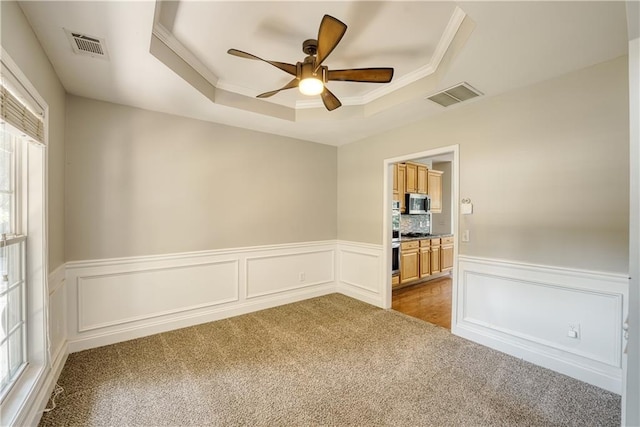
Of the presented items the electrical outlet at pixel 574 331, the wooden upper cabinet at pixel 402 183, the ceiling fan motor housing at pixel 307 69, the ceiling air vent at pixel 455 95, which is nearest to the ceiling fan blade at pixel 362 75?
the ceiling fan motor housing at pixel 307 69

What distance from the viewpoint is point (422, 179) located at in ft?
19.1

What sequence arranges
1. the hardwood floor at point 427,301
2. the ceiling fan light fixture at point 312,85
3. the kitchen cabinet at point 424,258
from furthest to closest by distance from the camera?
1. the kitchen cabinet at point 424,258
2. the hardwood floor at point 427,301
3. the ceiling fan light fixture at point 312,85

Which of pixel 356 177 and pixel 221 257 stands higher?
pixel 356 177

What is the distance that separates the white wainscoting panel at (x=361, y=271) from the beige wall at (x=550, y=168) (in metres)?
1.32

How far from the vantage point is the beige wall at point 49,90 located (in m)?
1.53

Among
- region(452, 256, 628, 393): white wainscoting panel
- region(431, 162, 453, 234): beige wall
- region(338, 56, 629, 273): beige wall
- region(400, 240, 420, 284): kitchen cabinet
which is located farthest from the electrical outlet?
region(431, 162, 453, 234): beige wall

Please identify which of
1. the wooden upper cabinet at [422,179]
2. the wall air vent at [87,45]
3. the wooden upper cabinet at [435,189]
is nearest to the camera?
the wall air vent at [87,45]

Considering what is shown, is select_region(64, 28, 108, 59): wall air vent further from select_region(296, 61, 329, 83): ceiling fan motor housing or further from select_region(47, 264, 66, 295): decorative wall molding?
select_region(47, 264, 66, 295): decorative wall molding

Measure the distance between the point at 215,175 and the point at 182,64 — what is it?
→ 1.38 m

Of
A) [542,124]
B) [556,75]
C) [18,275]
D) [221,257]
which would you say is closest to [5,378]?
[18,275]

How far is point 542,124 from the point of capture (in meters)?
2.53

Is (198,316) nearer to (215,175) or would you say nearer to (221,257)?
(221,257)

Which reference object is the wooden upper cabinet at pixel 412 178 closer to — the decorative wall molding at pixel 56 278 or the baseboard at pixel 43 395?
the decorative wall molding at pixel 56 278

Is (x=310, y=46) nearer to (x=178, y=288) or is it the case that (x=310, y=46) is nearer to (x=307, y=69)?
(x=307, y=69)
